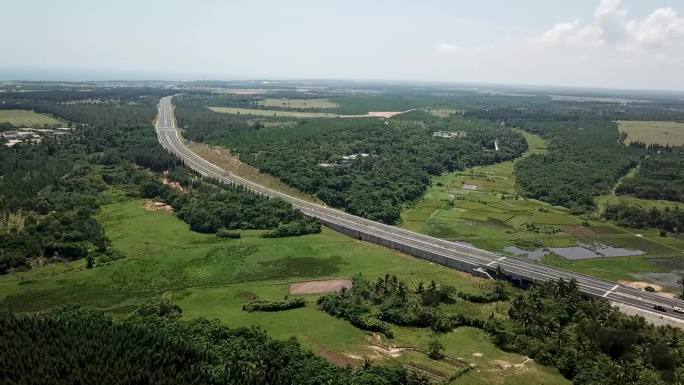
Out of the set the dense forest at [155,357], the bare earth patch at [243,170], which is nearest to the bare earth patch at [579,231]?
the bare earth patch at [243,170]

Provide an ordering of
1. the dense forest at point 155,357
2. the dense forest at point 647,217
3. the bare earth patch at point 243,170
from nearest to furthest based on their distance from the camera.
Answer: the dense forest at point 155,357 < the dense forest at point 647,217 < the bare earth patch at point 243,170

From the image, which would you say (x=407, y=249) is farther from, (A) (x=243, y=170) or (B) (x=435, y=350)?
(A) (x=243, y=170)

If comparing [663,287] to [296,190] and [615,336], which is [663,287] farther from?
[296,190]

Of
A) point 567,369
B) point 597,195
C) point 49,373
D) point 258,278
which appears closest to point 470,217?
point 597,195

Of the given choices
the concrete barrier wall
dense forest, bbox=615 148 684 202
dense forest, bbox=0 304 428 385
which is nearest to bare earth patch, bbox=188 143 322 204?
the concrete barrier wall

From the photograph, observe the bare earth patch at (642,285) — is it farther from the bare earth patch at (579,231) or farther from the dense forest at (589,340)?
the bare earth patch at (579,231)

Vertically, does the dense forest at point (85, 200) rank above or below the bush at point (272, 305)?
above

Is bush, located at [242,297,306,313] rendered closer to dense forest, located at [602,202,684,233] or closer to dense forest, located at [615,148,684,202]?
dense forest, located at [602,202,684,233]
